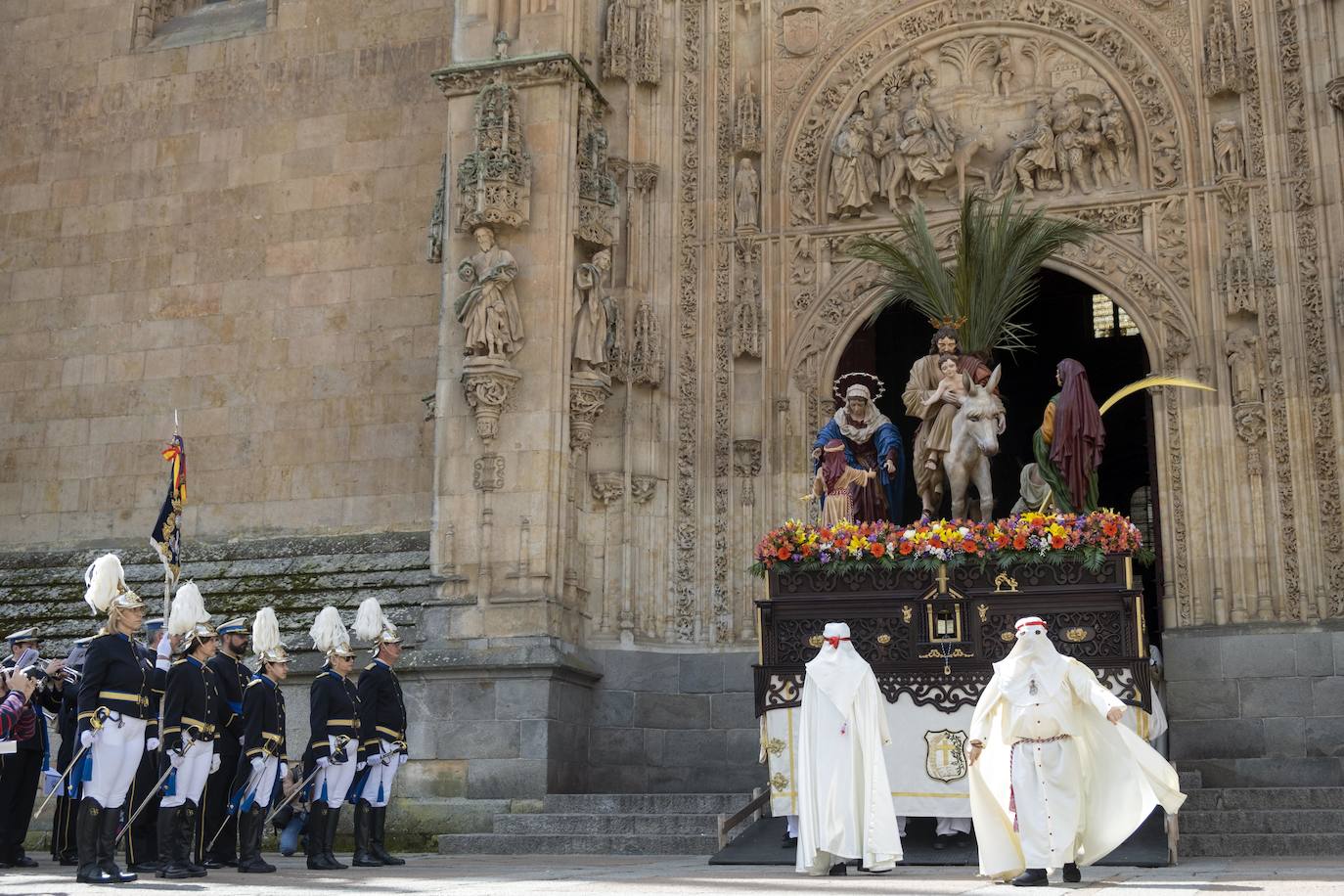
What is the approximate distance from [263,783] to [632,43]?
32.2ft

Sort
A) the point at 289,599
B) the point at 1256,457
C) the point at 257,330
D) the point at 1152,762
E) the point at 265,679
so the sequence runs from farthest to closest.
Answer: the point at 257,330 < the point at 289,599 < the point at 1256,457 < the point at 265,679 < the point at 1152,762

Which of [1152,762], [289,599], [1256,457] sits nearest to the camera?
[1152,762]

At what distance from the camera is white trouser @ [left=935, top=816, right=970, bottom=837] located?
13.1m

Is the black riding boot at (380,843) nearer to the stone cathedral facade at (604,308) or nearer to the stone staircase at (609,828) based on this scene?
the stone staircase at (609,828)

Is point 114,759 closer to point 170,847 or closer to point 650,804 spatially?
point 170,847

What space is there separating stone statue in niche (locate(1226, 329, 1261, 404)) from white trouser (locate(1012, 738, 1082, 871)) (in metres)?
7.56

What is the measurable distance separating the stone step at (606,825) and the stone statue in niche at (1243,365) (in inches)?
280

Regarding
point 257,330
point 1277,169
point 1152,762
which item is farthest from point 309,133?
point 1152,762

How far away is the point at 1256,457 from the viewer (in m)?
16.5

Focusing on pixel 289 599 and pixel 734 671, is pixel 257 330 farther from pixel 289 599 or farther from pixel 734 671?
pixel 734 671

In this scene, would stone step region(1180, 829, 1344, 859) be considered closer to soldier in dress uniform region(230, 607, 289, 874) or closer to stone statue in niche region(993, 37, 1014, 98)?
soldier in dress uniform region(230, 607, 289, 874)

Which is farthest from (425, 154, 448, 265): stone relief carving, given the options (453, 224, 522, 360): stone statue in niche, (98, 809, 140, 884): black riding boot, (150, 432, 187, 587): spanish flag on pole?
(98, 809, 140, 884): black riding boot

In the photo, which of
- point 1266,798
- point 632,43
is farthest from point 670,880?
point 632,43

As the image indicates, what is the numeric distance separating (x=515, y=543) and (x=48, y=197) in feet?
30.6
